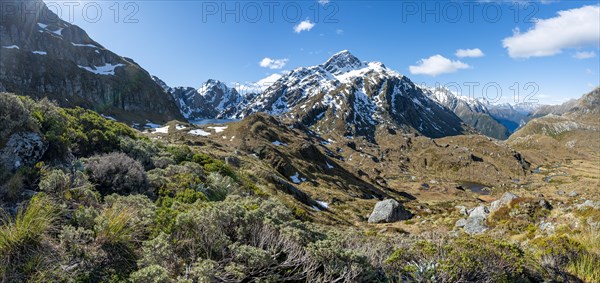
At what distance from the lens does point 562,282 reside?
7625 mm

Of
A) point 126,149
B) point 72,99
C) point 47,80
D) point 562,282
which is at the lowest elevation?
point 562,282

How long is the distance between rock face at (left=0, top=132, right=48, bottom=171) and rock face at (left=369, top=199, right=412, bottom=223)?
129 ft

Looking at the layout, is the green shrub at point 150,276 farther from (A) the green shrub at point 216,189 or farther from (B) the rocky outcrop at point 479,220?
(B) the rocky outcrop at point 479,220

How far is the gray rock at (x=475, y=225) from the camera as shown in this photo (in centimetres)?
2374

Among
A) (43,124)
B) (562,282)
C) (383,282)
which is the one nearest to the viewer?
(383,282)

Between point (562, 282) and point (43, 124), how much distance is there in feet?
53.7

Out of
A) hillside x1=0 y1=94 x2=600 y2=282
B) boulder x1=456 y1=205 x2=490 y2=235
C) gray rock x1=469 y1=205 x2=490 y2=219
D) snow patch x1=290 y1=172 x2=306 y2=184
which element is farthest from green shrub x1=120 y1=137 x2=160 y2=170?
snow patch x1=290 y1=172 x2=306 y2=184

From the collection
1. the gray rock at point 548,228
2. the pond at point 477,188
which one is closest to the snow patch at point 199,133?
the gray rock at point 548,228

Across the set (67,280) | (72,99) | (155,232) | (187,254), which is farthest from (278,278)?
(72,99)

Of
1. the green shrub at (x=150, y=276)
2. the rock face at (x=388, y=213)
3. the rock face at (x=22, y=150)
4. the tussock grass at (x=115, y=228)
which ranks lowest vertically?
the rock face at (x=388, y=213)

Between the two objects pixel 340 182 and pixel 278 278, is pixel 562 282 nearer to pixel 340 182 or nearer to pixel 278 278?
pixel 278 278

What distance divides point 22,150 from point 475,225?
28283 millimetres

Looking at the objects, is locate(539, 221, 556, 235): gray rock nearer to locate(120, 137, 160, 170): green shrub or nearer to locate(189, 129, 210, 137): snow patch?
locate(120, 137, 160, 170): green shrub

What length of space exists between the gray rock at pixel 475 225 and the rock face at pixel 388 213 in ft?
52.9
